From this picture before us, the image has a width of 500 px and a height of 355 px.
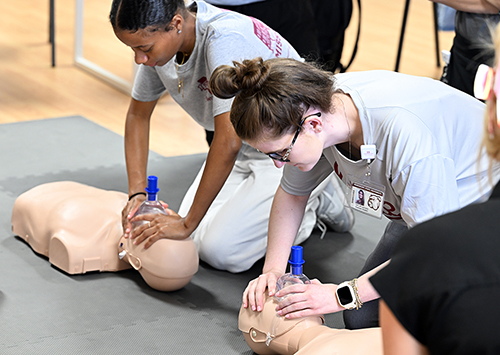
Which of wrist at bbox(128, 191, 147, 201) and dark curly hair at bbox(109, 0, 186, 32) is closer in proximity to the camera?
dark curly hair at bbox(109, 0, 186, 32)

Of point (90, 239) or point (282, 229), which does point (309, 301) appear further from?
point (90, 239)

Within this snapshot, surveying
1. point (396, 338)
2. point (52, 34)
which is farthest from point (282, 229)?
point (52, 34)

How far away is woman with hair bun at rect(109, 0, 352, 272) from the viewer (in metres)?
1.67

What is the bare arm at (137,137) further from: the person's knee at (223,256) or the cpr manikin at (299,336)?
the cpr manikin at (299,336)

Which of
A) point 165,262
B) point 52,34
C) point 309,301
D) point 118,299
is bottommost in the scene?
point 52,34

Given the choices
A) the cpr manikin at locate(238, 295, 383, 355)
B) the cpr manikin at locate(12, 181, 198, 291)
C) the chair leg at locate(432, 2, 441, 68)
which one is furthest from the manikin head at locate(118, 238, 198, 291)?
the chair leg at locate(432, 2, 441, 68)

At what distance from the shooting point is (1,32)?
4.65 meters

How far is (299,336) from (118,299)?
606 mm

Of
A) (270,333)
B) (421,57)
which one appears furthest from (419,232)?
(421,57)

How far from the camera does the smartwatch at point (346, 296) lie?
52.2 inches

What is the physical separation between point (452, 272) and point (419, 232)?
Answer: 5 centimetres

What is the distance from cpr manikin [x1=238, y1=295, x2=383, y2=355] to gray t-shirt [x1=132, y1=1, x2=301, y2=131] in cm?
59

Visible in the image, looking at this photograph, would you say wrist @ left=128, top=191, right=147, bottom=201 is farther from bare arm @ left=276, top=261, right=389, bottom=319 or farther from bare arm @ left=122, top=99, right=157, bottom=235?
bare arm @ left=276, top=261, right=389, bottom=319

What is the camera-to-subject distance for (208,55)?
175cm
